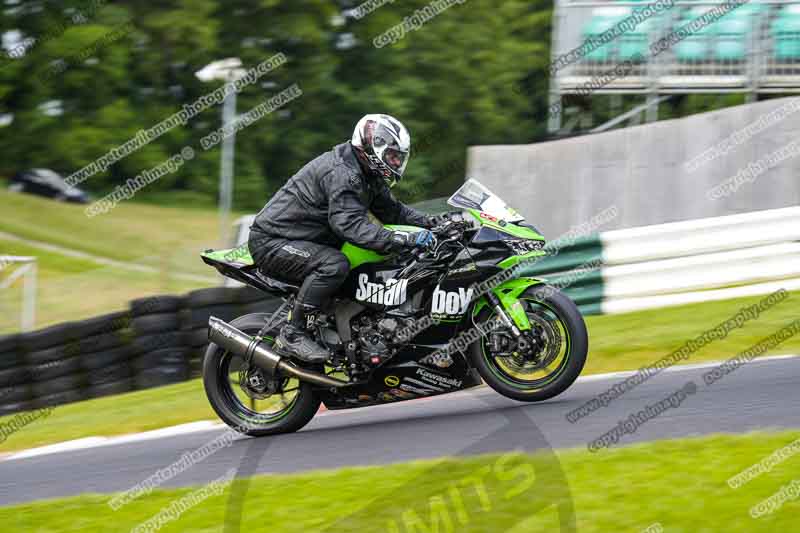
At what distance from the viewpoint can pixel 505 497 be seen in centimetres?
559

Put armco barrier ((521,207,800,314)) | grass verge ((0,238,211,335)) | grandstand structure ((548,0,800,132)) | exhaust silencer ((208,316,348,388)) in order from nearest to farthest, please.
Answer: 1. exhaust silencer ((208,316,348,388))
2. armco barrier ((521,207,800,314))
3. grass verge ((0,238,211,335))
4. grandstand structure ((548,0,800,132))

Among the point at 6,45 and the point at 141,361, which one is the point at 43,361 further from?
the point at 6,45

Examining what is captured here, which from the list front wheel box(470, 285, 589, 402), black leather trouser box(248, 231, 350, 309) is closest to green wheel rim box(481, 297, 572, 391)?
front wheel box(470, 285, 589, 402)

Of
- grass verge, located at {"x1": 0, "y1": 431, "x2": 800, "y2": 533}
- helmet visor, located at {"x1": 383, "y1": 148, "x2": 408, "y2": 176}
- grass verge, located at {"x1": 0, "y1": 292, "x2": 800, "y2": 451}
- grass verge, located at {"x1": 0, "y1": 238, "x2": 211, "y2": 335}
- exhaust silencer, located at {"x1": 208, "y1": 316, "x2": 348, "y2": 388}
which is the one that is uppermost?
helmet visor, located at {"x1": 383, "y1": 148, "x2": 408, "y2": 176}

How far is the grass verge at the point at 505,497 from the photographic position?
203 inches

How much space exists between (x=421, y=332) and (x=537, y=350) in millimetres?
786

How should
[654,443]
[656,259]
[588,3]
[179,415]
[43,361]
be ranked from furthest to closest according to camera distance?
[588,3] → [43,361] → [656,259] → [179,415] → [654,443]

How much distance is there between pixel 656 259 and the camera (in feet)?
35.2

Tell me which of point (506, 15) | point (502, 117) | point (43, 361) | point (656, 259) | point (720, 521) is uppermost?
point (720, 521)

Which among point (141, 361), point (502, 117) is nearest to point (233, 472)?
point (141, 361)

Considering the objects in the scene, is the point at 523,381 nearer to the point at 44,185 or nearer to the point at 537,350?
the point at 537,350

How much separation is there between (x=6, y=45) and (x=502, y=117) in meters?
14.3

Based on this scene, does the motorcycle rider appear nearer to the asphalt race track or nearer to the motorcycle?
the motorcycle

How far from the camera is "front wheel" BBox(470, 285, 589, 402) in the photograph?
23.2ft
